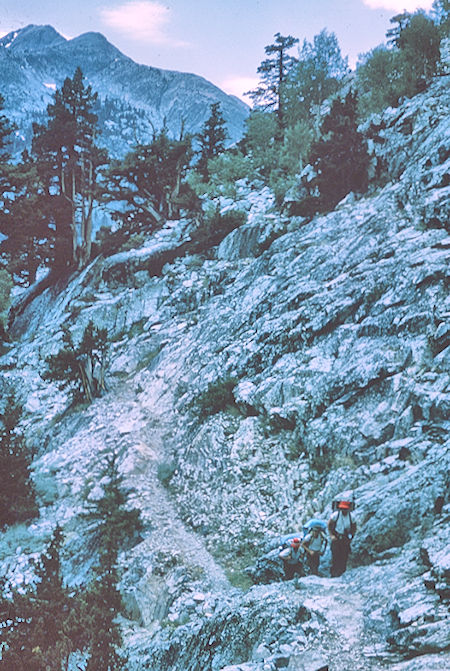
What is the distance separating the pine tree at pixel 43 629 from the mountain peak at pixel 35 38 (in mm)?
119342

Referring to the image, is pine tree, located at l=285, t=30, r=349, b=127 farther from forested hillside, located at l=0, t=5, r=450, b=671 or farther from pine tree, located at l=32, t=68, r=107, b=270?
pine tree, located at l=32, t=68, r=107, b=270

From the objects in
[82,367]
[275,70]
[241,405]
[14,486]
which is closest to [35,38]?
[275,70]

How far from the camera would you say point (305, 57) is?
4044 centimetres

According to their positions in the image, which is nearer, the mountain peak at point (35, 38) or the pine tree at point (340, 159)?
the pine tree at point (340, 159)

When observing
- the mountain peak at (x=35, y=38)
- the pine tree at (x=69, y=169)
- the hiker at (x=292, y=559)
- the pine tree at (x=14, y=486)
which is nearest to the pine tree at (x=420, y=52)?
the pine tree at (x=69, y=169)

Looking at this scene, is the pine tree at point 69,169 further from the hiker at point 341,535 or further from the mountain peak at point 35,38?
the mountain peak at point 35,38

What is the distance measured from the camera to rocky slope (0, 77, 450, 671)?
6.98 meters

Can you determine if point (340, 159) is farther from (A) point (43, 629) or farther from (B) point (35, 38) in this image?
(B) point (35, 38)

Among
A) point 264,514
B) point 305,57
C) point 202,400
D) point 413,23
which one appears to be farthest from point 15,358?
point 305,57

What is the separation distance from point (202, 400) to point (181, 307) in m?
8.27

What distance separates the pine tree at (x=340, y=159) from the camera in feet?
74.3

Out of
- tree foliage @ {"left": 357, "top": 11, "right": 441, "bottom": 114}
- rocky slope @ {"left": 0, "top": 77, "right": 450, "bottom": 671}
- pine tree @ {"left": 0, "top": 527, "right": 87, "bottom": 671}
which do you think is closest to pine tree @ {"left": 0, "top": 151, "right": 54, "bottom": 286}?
rocky slope @ {"left": 0, "top": 77, "right": 450, "bottom": 671}

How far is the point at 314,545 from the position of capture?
8500mm

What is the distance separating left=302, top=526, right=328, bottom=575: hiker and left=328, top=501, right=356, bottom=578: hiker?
0.85ft
